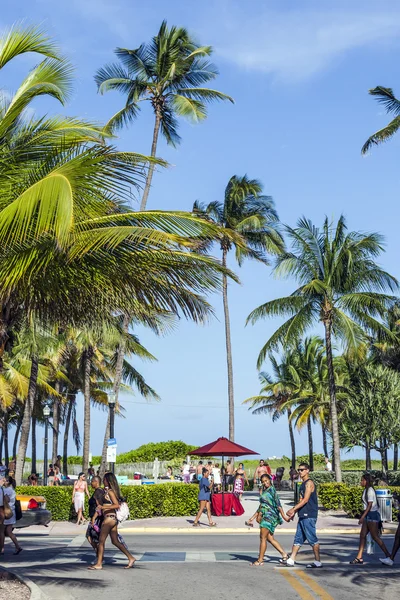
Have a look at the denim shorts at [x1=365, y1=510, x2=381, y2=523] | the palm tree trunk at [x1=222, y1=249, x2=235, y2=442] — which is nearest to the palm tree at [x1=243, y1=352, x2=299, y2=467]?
the palm tree trunk at [x1=222, y1=249, x2=235, y2=442]

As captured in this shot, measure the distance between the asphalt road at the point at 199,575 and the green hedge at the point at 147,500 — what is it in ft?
28.7

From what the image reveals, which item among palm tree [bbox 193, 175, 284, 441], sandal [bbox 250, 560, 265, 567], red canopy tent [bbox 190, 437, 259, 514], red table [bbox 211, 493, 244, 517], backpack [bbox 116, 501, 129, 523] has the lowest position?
sandal [bbox 250, 560, 265, 567]

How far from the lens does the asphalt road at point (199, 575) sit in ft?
33.9

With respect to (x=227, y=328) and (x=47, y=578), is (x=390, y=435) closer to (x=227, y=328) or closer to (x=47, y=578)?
(x=227, y=328)

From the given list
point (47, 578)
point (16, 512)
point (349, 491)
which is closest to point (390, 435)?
point (349, 491)

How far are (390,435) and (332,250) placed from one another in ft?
46.5

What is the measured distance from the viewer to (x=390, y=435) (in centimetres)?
4306

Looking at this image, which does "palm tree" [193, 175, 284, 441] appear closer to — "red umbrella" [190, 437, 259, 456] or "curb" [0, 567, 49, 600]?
"red umbrella" [190, 437, 259, 456]

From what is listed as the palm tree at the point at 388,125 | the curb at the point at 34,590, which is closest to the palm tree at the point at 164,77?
the palm tree at the point at 388,125

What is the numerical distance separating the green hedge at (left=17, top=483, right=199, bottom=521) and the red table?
640 mm

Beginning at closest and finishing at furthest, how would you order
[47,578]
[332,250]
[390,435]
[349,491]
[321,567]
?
1. [47,578]
2. [321,567]
3. [349,491]
4. [332,250]
5. [390,435]

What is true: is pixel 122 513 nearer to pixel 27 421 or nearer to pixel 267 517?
pixel 267 517

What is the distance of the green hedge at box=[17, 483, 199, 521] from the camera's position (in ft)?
85.3

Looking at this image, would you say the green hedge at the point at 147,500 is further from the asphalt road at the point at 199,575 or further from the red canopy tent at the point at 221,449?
the asphalt road at the point at 199,575
